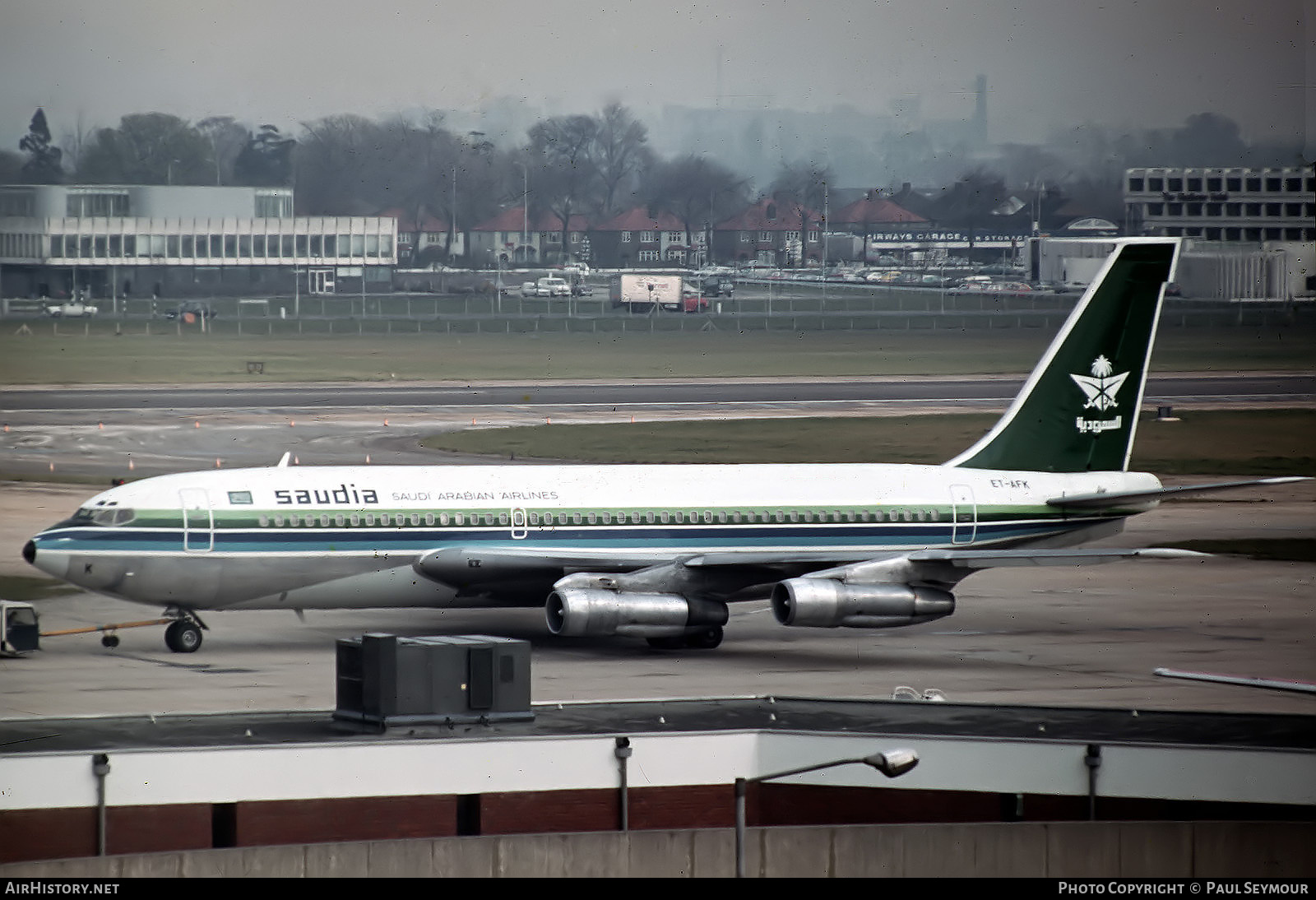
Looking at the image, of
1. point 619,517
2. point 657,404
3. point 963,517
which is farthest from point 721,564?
point 657,404

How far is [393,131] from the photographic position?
147 meters

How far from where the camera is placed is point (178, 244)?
147 m

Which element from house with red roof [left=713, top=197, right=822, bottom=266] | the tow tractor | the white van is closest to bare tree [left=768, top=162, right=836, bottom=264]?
house with red roof [left=713, top=197, right=822, bottom=266]

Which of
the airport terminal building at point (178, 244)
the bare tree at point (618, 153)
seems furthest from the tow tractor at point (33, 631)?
the bare tree at point (618, 153)

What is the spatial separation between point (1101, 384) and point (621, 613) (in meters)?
16.8

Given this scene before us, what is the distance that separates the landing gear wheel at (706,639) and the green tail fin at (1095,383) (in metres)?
9.17

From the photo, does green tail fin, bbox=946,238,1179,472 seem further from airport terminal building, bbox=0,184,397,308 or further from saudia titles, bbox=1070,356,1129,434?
airport terminal building, bbox=0,184,397,308

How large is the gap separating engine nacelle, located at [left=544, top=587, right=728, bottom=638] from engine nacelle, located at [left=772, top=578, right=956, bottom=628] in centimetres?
212

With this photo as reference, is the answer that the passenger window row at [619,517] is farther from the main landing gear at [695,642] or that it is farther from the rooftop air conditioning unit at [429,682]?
the rooftop air conditioning unit at [429,682]

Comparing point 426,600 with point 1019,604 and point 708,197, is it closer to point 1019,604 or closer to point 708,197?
point 1019,604

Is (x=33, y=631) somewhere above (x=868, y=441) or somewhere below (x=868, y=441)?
below

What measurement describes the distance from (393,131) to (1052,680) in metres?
112

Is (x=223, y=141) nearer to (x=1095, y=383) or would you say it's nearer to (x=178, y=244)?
(x=178, y=244)
